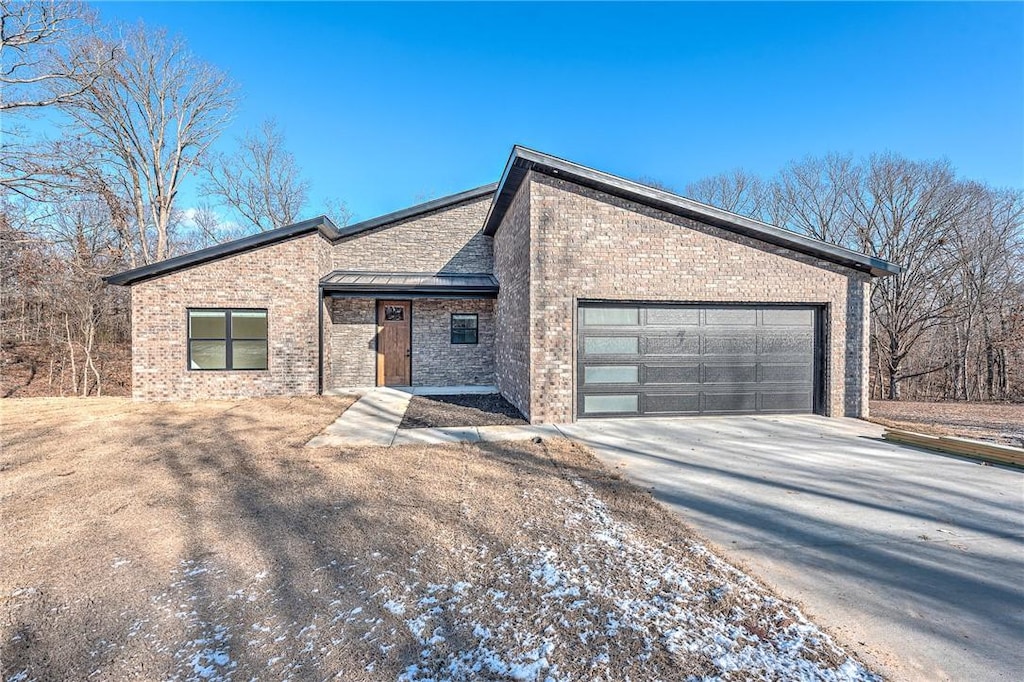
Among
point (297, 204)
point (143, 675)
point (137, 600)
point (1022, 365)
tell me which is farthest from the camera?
point (297, 204)

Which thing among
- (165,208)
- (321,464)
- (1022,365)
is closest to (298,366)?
(321,464)

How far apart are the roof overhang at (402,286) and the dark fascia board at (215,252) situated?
145 centimetres

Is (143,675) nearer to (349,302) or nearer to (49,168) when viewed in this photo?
(349,302)

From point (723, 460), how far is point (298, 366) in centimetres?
988

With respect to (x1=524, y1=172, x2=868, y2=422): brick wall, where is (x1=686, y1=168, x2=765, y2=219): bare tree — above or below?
above

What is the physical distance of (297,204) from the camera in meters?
23.2

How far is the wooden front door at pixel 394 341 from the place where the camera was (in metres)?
12.3

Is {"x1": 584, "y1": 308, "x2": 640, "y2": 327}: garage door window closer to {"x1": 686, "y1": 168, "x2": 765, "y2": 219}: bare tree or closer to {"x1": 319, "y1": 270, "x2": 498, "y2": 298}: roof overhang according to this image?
{"x1": 319, "y1": 270, "x2": 498, "y2": 298}: roof overhang

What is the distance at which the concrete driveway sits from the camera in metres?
2.20

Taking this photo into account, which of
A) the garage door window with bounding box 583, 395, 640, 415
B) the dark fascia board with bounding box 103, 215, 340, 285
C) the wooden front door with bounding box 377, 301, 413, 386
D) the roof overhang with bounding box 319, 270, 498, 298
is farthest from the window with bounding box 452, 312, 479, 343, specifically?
the garage door window with bounding box 583, 395, 640, 415

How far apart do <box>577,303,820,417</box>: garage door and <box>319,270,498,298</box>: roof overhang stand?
449cm

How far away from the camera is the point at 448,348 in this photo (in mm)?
12516

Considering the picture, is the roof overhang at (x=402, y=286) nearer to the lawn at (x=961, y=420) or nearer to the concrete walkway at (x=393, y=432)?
the concrete walkway at (x=393, y=432)

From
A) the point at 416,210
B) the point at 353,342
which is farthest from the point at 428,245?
the point at 353,342
